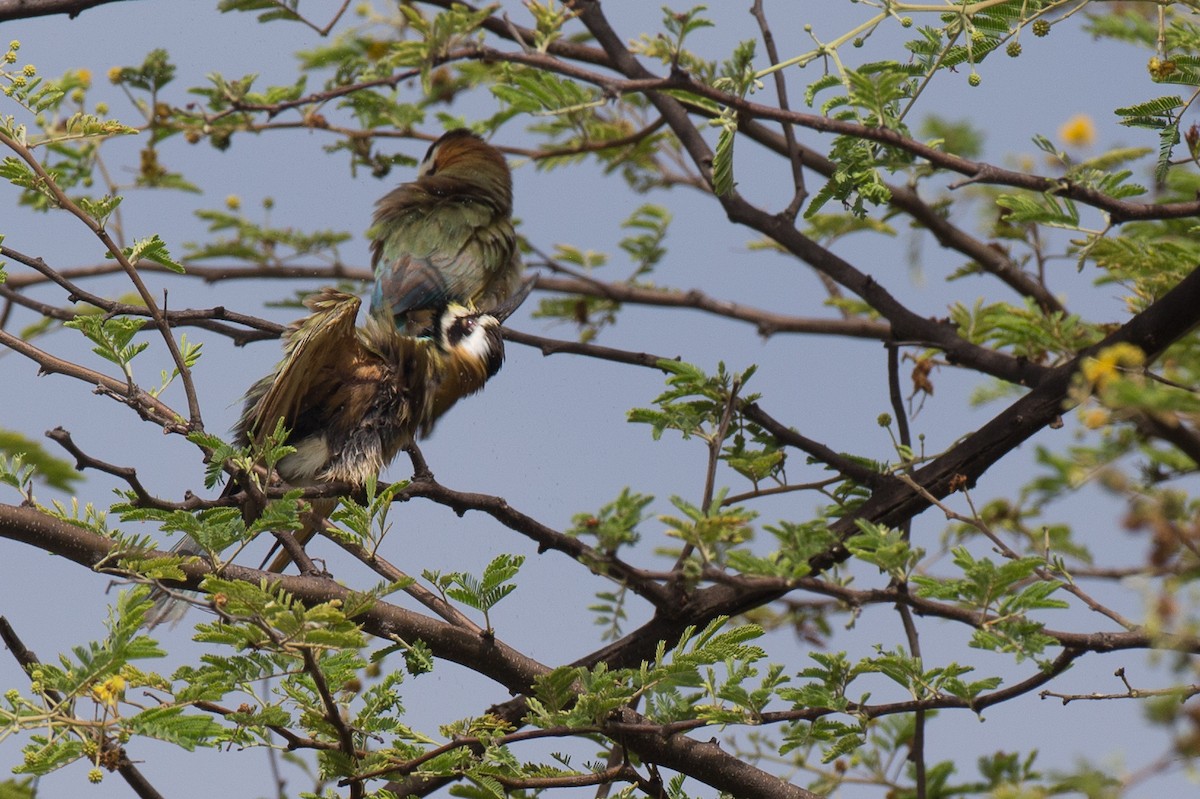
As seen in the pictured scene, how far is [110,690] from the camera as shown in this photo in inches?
85.4

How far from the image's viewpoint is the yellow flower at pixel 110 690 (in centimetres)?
215

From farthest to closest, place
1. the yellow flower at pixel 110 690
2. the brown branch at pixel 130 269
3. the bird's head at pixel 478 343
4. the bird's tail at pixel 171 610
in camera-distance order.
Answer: the bird's head at pixel 478 343
the bird's tail at pixel 171 610
the brown branch at pixel 130 269
the yellow flower at pixel 110 690

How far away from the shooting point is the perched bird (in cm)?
464

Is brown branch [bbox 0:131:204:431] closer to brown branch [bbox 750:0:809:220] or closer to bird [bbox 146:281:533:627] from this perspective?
bird [bbox 146:281:533:627]

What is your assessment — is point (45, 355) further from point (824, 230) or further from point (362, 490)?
point (824, 230)

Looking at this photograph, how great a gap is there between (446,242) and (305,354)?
159 centimetres

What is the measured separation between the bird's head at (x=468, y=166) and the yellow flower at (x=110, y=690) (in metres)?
3.54

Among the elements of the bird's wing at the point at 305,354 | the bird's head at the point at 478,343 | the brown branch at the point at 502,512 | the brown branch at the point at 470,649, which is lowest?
the brown branch at the point at 470,649

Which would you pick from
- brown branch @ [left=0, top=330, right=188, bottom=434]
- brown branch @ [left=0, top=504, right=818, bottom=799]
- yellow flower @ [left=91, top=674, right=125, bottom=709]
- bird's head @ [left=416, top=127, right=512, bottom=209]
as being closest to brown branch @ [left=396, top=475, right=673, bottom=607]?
brown branch @ [left=0, top=504, right=818, bottom=799]

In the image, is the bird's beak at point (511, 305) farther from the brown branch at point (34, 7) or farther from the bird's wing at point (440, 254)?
the brown branch at point (34, 7)

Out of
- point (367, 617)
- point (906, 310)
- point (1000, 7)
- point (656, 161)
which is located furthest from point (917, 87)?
point (656, 161)

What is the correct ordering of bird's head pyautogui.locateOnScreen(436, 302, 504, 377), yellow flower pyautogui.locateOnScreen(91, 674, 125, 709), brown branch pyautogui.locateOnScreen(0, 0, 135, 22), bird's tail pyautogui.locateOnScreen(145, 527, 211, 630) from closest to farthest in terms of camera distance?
yellow flower pyautogui.locateOnScreen(91, 674, 125, 709) → brown branch pyautogui.locateOnScreen(0, 0, 135, 22) → bird's tail pyautogui.locateOnScreen(145, 527, 211, 630) → bird's head pyautogui.locateOnScreen(436, 302, 504, 377)

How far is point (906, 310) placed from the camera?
396 cm

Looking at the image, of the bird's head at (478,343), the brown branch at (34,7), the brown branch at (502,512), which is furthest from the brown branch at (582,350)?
the brown branch at (34,7)
